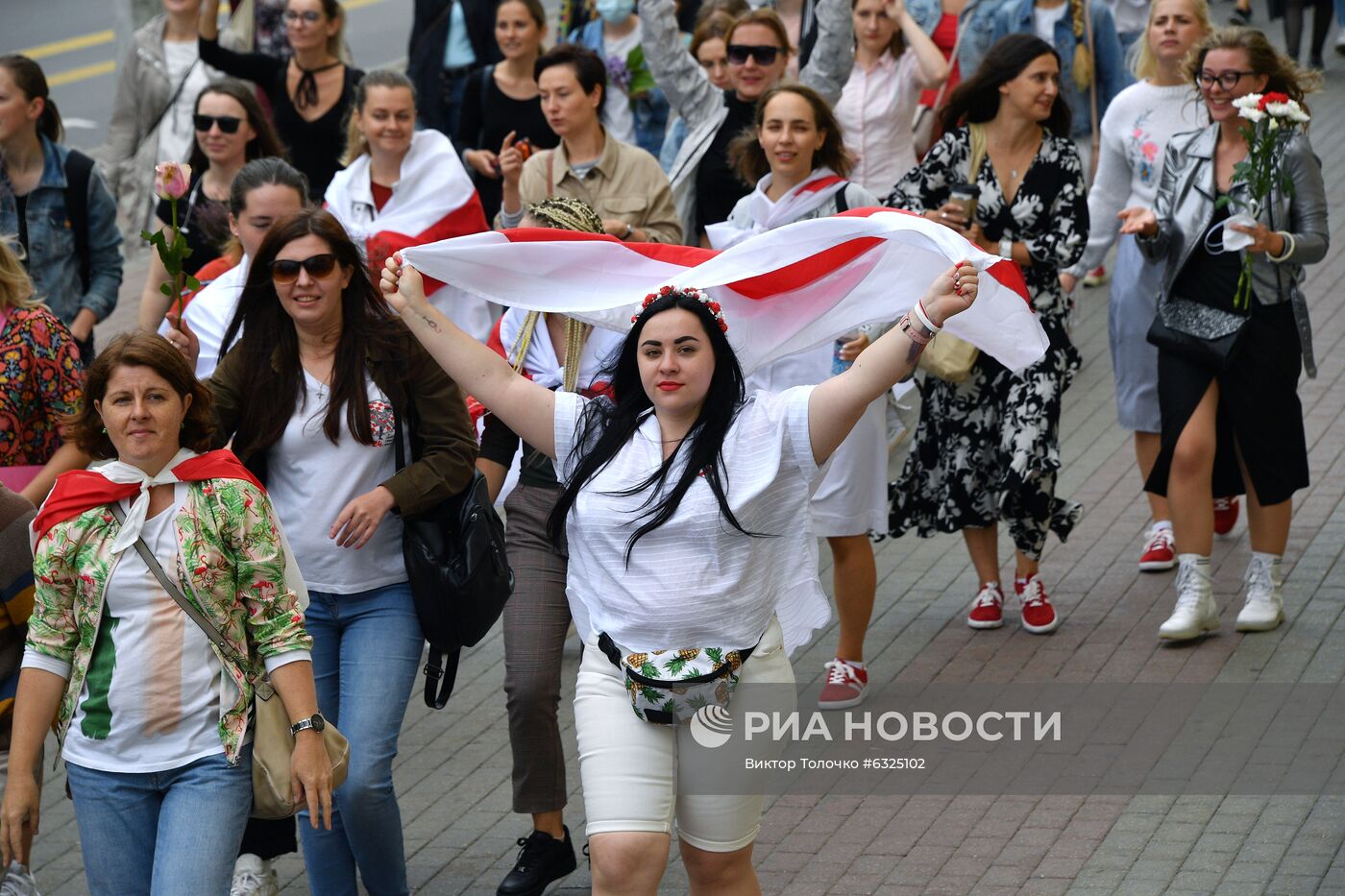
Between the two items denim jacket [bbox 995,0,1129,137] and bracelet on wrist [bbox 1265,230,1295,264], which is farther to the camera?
denim jacket [bbox 995,0,1129,137]

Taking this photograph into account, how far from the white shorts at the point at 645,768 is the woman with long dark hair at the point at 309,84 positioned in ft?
18.7

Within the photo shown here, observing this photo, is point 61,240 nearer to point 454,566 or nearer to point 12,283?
point 12,283

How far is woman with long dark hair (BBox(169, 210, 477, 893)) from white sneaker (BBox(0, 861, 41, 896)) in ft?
2.86

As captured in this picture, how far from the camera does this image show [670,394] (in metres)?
4.78

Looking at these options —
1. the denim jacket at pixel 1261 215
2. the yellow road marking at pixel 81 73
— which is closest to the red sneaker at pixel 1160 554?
the denim jacket at pixel 1261 215

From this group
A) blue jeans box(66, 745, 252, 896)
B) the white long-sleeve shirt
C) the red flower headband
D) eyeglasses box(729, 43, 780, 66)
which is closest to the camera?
blue jeans box(66, 745, 252, 896)

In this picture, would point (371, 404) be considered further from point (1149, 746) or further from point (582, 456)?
point (1149, 746)

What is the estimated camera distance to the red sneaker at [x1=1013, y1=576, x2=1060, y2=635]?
7.81 m

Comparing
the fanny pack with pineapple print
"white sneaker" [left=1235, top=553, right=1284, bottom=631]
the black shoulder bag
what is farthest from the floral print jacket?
"white sneaker" [left=1235, top=553, right=1284, bottom=631]

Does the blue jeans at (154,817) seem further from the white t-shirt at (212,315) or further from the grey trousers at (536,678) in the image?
the white t-shirt at (212,315)

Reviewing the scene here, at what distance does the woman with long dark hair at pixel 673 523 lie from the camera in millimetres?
4652

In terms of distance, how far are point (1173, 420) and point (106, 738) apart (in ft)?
15.1

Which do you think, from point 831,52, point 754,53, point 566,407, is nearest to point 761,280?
point 566,407

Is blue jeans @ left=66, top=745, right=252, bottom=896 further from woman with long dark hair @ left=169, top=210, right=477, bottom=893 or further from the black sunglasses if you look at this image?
the black sunglasses
